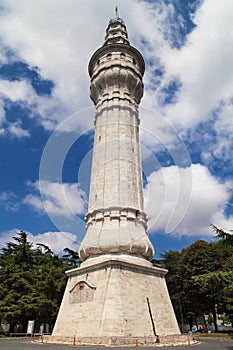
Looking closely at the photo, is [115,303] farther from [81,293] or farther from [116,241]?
[116,241]

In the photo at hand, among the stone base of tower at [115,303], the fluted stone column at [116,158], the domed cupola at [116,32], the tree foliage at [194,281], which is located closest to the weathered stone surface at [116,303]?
the stone base of tower at [115,303]

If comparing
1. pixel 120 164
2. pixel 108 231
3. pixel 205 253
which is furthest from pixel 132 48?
pixel 205 253

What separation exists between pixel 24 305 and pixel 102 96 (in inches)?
836

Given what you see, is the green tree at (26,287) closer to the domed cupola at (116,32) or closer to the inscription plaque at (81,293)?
the inscription plaque at (81,293)

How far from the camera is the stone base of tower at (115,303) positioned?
15.4m

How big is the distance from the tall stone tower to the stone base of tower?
1.8 inches

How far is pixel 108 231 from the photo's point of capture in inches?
769

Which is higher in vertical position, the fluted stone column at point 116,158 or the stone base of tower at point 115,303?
the fluted stone column at point 116,158

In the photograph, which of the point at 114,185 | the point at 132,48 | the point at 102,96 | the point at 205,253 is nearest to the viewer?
the point at 114,185

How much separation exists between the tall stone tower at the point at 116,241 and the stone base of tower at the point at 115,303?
45mm

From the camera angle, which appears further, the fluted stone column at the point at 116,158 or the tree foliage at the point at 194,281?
the tree foliage at the point at 194,281

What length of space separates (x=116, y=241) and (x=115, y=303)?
3958 millimetres

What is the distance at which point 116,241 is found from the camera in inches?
738

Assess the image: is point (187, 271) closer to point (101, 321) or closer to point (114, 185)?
point (114, 185)
